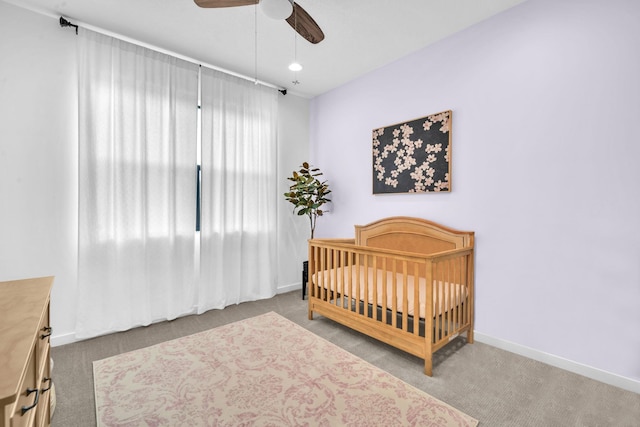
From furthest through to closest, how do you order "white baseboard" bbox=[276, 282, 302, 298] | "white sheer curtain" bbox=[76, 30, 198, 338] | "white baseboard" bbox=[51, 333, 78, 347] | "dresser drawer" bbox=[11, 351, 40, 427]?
"white baseboard" bbox=[276, 282, 302, 298]
"white sheer curtain" bbox=[76, 30, 198, 338]
"white baseboard" bbox=[51, 333, 78, 347]
"dresser drawer" bbox=[11, 351, 40, 427]

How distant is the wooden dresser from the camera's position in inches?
24.5

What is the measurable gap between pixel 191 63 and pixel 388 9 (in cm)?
197

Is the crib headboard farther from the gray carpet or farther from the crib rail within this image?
the gray carpet

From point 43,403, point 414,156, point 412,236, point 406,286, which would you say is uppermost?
point 414,156

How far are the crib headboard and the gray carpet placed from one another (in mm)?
823

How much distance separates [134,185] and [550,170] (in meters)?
3.35

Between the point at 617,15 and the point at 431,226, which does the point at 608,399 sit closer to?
the point at 431,226

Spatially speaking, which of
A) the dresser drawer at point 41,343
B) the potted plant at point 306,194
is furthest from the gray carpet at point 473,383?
the potted plant at point 306,194

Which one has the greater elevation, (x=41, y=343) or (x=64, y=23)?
(x=64, y=23)

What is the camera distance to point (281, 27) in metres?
2.43

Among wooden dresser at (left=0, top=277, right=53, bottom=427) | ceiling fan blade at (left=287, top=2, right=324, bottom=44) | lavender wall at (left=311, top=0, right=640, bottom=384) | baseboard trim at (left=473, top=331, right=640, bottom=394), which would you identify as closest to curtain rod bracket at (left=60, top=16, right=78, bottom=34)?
ceiling fan blade at (left=287, top=2, right=324, bottom=44)

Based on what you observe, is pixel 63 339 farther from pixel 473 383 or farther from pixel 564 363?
pixel 564 363

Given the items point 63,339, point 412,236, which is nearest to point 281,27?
point 412,236

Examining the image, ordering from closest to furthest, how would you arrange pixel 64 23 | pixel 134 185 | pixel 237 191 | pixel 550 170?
pixel 550 170, pixel 64 23, pixel 134 185, pixel 237 191
